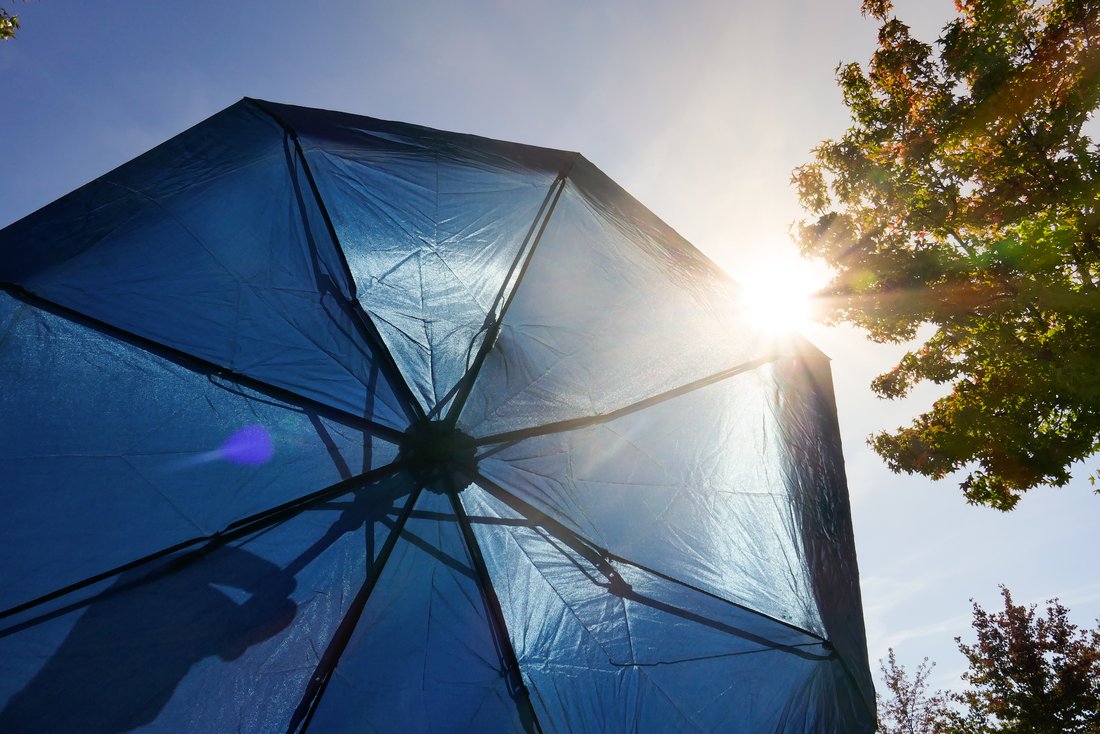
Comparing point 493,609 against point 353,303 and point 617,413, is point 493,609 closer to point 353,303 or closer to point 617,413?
point 617,413

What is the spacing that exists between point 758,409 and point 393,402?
271cm

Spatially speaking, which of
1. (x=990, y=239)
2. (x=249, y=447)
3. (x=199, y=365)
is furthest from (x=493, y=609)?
(x=990, y=239)

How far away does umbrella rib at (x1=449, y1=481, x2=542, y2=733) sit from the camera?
2.89 m

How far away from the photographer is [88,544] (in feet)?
7.73

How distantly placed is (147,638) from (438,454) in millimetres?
1446

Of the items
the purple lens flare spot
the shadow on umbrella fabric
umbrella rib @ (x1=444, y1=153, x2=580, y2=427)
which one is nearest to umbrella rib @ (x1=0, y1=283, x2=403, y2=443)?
the purple lens flare spot

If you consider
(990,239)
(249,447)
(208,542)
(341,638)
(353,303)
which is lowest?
(341,638)

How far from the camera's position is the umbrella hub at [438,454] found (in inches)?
115

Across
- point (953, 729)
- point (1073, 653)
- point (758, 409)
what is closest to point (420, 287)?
point (758, 409)

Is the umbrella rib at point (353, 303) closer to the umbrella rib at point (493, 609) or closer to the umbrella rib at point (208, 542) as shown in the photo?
the umbrella rib at point (208, 542)

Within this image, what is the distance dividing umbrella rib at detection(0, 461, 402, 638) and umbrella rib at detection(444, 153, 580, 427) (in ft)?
1.61

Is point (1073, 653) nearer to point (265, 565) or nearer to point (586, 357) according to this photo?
point (586, 357)

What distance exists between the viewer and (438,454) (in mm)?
2908

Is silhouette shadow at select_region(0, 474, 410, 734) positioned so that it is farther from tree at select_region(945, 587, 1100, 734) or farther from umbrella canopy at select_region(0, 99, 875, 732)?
tree at select_region(945, 587, 1100, 734)
